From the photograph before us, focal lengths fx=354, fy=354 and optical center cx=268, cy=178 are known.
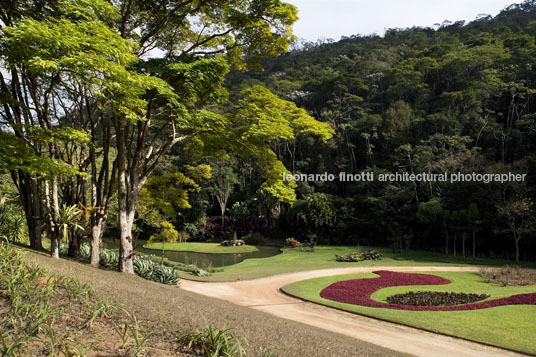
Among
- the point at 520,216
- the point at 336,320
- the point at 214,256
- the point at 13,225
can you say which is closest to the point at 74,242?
the point at 13,225

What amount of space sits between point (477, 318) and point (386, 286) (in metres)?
5.38

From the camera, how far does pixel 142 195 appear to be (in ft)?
60.0

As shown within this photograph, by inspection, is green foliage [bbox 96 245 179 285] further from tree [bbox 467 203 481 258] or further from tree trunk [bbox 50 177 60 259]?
tree [bbox 467 203 481 258]

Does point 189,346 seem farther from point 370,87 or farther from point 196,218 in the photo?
point 370,87

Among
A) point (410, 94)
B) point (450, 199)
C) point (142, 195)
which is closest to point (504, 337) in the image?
point (142, 195)

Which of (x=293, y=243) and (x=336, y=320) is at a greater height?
(x=336, y=320)

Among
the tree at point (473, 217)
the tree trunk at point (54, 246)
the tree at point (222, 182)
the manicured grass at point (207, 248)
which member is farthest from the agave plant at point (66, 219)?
the tree at point (222, 182)

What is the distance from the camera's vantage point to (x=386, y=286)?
14883mm

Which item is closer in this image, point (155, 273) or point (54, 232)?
point (54, 232)

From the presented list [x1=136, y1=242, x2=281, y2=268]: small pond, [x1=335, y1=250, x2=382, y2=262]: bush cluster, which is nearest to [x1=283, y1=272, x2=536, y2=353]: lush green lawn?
[x1=335, y1=250, x2=382, y2=262]: bush cluster

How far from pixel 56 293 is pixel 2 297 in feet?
2.27

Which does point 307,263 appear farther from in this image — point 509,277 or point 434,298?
point 434,298

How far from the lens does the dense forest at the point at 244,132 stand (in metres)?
10.3

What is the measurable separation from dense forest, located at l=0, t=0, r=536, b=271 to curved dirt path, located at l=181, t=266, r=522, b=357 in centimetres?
383
